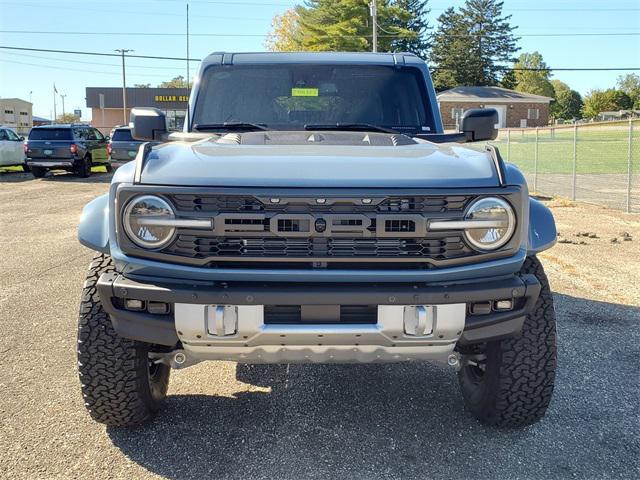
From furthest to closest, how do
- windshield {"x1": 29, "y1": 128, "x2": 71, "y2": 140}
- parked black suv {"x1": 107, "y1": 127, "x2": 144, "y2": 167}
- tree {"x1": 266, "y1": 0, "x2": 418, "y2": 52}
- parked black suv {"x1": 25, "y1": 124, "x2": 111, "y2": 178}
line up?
1. tree {"x1": 266, "y1": 0, "x2": 418, "y2": 52}
2. windshield {"x1": 29, "y1": 128, "x2": 71, "y2": 140}
3. parked black suv {"x1": 25, "y1": 124, "x2": 111, "y2": 178}
4. parked black suv {"x1": 107, "y1": 127, "x2": 144, "y2": 167}

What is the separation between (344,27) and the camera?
136ft

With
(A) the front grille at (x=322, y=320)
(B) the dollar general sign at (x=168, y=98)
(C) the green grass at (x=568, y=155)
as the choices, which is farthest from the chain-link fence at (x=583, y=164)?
(B) the dollar general sign at (x=168, y=98)

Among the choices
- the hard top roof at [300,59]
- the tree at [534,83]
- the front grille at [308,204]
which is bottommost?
the front grille at [308,204]

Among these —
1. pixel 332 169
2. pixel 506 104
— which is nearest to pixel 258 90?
pixel 332 169

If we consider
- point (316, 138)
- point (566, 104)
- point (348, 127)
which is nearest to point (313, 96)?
point (348, 127)

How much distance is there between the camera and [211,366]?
13.4 ft

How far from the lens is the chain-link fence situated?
43.4 feet

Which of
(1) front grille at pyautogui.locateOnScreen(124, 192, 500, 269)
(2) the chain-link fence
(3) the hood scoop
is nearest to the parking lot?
(1) front grille at pyautogui.locateOnScreen(124, 192, 500, 269)

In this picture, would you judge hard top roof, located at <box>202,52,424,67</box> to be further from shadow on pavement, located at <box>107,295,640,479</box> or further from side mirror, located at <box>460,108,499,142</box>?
shadow on pavement, located at <box>107,295,640,479</box>

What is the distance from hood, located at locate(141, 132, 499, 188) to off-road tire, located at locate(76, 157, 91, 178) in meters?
19.1

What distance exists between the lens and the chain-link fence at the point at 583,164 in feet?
43.4

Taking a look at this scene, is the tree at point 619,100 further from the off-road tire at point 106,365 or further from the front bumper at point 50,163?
the off-road tire at point 106,365

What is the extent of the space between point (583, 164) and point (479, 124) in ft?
74.7

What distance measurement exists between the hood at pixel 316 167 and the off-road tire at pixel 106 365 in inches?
25.1
